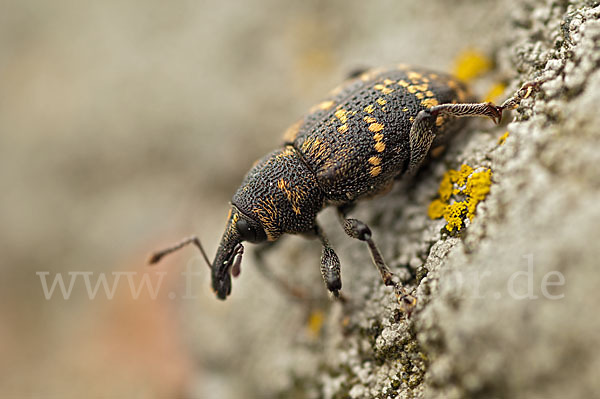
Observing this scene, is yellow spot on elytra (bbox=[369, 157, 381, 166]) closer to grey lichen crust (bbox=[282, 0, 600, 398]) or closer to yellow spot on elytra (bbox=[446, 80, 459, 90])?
grey lichen crust (bbox=[282, 0, 600, 398])

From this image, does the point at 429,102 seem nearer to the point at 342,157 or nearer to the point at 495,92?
the point at 342,157

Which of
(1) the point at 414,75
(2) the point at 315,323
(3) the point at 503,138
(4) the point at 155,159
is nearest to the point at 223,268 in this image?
(2) the point at 315,323

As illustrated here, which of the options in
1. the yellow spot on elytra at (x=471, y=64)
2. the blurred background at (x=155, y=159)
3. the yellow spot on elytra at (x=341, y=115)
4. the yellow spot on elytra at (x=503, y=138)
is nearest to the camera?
the yellow spot on elytra at (x=503, y=138)

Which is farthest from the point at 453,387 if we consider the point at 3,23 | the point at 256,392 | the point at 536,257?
the point at 3,23

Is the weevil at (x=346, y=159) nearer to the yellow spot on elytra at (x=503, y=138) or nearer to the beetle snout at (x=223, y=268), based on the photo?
the beetle snout at (x=223, y=268)

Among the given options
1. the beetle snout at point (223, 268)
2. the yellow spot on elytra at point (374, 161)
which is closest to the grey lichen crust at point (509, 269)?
the yellow spot on elytra at point (374, 161)

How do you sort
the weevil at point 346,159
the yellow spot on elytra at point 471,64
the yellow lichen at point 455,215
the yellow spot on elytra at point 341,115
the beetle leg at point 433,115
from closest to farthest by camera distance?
1. the yellow lichen at point 455,215
2. the beetle leg at point 433,115
3. the weevil at point 346,159
4. the yellow spot on elytra at point 341,115
5. the yellow spot on elytra at point 471,64

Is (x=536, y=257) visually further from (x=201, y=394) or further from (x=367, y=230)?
(x=201, y=394)

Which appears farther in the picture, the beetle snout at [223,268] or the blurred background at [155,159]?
the blurred background at [155,159]
